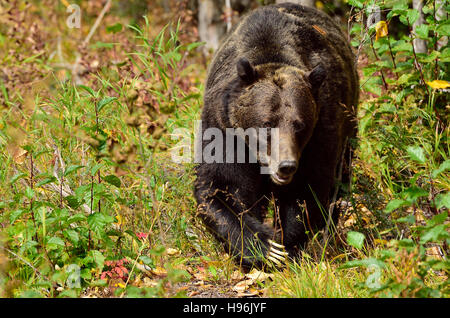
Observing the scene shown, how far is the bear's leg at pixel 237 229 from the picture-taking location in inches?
152

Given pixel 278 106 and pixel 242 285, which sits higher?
pixel 278 106

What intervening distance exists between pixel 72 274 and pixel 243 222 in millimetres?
1403

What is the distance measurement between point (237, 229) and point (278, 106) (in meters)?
0.99

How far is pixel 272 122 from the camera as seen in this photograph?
3.66 meters

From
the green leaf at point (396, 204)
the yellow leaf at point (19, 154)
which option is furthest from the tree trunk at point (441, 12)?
the yellow leaf at point (19, 154)

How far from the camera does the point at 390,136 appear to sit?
14.3 feet

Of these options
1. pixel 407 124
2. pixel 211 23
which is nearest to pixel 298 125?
pixel 407 124

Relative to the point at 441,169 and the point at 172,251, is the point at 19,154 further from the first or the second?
the point at 441,169

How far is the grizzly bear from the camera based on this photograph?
3730 millimetres

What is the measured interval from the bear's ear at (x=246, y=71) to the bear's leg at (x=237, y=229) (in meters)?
0.86

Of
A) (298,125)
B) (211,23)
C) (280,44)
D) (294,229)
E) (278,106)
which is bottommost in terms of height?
(294,229)

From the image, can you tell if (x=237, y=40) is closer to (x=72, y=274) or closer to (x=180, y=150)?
(x=180, y=150)

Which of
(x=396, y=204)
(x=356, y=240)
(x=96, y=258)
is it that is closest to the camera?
(x=396, y=204)
